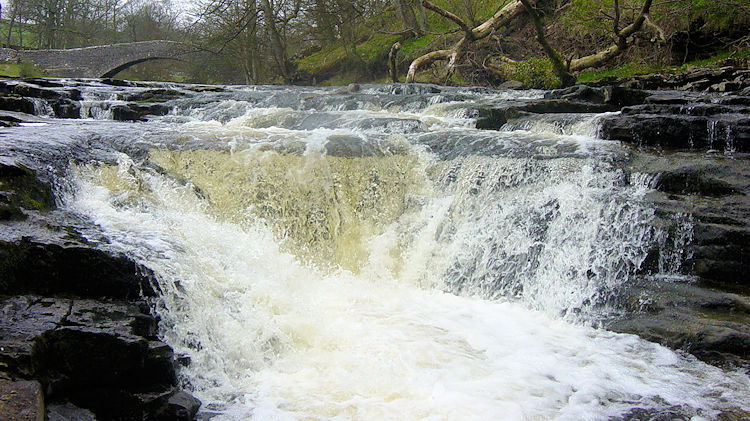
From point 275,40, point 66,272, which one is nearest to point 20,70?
point 275,40

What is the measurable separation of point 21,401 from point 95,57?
24.2 m

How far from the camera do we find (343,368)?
144 inches

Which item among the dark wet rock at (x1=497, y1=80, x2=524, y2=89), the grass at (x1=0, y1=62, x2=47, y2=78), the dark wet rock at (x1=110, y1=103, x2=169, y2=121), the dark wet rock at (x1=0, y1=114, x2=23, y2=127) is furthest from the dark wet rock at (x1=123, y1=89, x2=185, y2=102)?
the grass at (x1=0, y1=62, x2=47, y2=78)

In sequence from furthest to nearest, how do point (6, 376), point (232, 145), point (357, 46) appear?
point (357, 46) < point (232, 145) < point (6, 376)

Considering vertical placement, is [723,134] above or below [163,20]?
below

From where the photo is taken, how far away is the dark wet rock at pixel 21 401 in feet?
7.61

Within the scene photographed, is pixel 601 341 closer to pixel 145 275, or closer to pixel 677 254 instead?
pixel 677 254

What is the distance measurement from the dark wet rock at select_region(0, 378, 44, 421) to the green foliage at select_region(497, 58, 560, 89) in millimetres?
11656

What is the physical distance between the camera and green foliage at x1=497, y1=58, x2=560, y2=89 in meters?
12.2

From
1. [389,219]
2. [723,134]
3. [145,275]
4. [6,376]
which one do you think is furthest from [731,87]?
[6,376]

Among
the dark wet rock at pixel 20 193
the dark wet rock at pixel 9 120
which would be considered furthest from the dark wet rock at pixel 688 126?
the dark wet rock at pixel 9 120

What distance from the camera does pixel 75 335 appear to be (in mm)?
2885

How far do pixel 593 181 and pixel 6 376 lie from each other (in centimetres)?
498

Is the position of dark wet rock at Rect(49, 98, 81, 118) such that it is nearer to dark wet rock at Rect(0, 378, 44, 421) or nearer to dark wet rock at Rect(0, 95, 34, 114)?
dark wet rock at Rect(0, 95, 34, 114)
